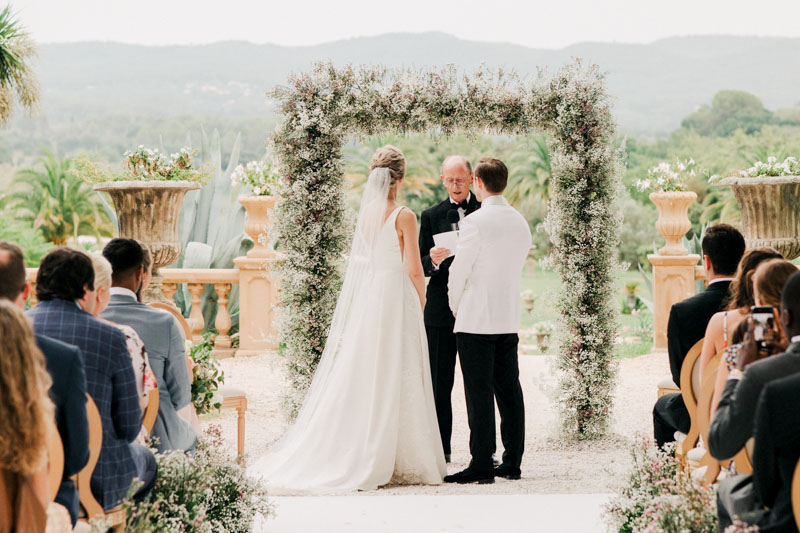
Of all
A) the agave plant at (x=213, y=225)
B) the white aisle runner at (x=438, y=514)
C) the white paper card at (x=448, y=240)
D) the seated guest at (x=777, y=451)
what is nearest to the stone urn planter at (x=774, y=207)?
the white paper card at (x=448, y=240)

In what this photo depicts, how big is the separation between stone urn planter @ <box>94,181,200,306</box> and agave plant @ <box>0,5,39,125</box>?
813 centimetres

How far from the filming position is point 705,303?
13.4ft

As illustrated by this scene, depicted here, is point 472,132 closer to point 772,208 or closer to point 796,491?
point 772,208

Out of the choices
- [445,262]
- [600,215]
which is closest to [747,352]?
[445,262]

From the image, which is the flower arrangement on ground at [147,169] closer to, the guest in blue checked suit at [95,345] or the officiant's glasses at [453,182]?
the officiant's glasses at [453,182]

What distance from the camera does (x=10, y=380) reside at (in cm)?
218

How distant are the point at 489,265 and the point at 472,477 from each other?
1.24 metres

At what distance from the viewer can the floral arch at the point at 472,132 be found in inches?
253

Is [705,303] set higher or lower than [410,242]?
lower

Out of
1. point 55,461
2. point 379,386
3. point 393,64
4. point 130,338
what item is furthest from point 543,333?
point 393,64

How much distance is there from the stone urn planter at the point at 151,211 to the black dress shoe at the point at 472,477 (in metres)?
3.04

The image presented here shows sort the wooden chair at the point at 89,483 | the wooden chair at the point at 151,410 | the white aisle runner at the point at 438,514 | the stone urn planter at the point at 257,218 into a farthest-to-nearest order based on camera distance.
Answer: the stone urn planter at the point at 257,218, the white aisle runner at the point at 438,514, the wooden chair at the point at 151,410, the wooden chair at the point at 89,483

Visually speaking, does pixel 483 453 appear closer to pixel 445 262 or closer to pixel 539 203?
pixel 445 262

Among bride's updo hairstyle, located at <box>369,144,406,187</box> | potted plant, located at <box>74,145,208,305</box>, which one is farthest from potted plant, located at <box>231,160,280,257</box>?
bride's updo hairstyle, located at <box>369,144,406,187</box>
